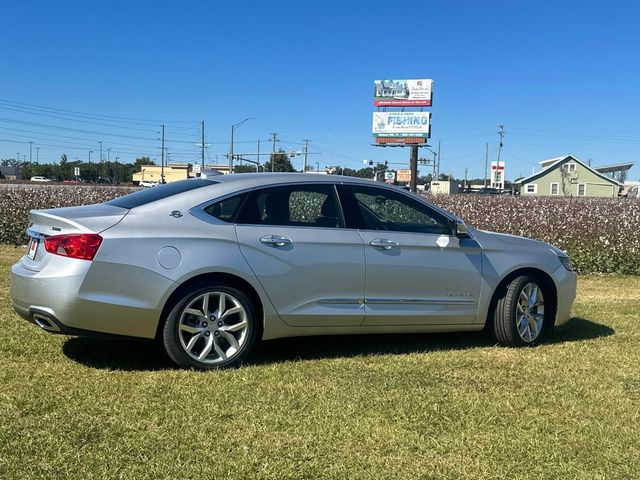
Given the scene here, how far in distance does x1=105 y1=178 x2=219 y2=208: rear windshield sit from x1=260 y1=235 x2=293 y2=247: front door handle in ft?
2.13

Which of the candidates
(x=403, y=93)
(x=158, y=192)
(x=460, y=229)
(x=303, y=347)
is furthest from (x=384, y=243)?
(x=403, y=93)

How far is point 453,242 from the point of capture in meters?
5.41

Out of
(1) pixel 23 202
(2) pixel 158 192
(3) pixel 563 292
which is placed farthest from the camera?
(1) pixel 23 202

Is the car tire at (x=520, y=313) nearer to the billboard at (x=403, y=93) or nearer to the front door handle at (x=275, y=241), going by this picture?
the front door handle at (x=275, y=241)

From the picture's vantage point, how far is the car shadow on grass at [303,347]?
15.9 ft

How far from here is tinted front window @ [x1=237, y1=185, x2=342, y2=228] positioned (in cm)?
484

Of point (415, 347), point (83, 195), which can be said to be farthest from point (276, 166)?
point (415, 347)

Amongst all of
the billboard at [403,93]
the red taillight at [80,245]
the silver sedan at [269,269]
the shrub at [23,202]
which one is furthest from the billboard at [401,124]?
the red taillight at [80,245]

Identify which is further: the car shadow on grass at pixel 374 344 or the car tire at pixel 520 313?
the car tire at pixel 520 313

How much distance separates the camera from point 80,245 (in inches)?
166

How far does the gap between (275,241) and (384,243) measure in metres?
0.95

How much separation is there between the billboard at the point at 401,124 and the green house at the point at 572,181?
1327 inches

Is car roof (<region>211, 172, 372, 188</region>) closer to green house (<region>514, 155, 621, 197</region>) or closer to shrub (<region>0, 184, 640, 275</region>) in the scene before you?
shrub (<region>0, 184, 640, 275</region>)

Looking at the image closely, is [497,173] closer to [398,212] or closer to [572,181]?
[572,181]
